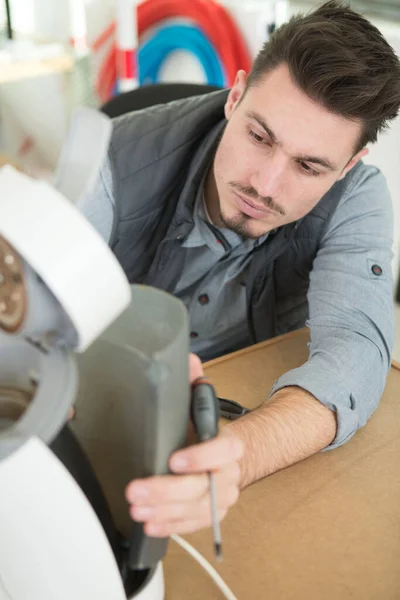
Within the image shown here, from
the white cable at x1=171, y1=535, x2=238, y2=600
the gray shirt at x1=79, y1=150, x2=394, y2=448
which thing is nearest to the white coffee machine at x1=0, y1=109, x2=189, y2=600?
the white cable at x1=171, y1=535, x2=238, y2=600

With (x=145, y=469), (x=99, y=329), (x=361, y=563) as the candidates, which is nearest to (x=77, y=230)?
(x=99, y=329)

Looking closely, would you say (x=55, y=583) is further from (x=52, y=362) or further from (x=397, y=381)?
(x=397, y=381)

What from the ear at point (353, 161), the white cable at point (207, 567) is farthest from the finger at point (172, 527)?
the ear at point (353, 161)

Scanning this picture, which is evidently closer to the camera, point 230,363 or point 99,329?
point 99,329

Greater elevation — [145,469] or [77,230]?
[77,230]

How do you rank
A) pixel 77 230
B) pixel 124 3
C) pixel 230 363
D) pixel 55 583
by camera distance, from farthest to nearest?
pixel 124 3, pixel 230 363, pixel 55 583, pixel 77 230

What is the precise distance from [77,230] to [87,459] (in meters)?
0.23

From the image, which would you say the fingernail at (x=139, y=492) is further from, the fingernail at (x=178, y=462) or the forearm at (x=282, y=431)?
the forearm at (x=282, y=431)

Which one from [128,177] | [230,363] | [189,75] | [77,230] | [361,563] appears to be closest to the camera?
[77,230]

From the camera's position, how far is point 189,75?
2.64 meters

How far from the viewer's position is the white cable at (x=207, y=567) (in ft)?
2.10

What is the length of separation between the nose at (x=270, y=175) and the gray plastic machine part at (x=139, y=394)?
57 centimetres

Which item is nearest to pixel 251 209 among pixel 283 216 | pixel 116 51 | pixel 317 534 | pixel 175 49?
pixel 283 216

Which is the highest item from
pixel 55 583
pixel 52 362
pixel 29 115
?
pixel 52 362
